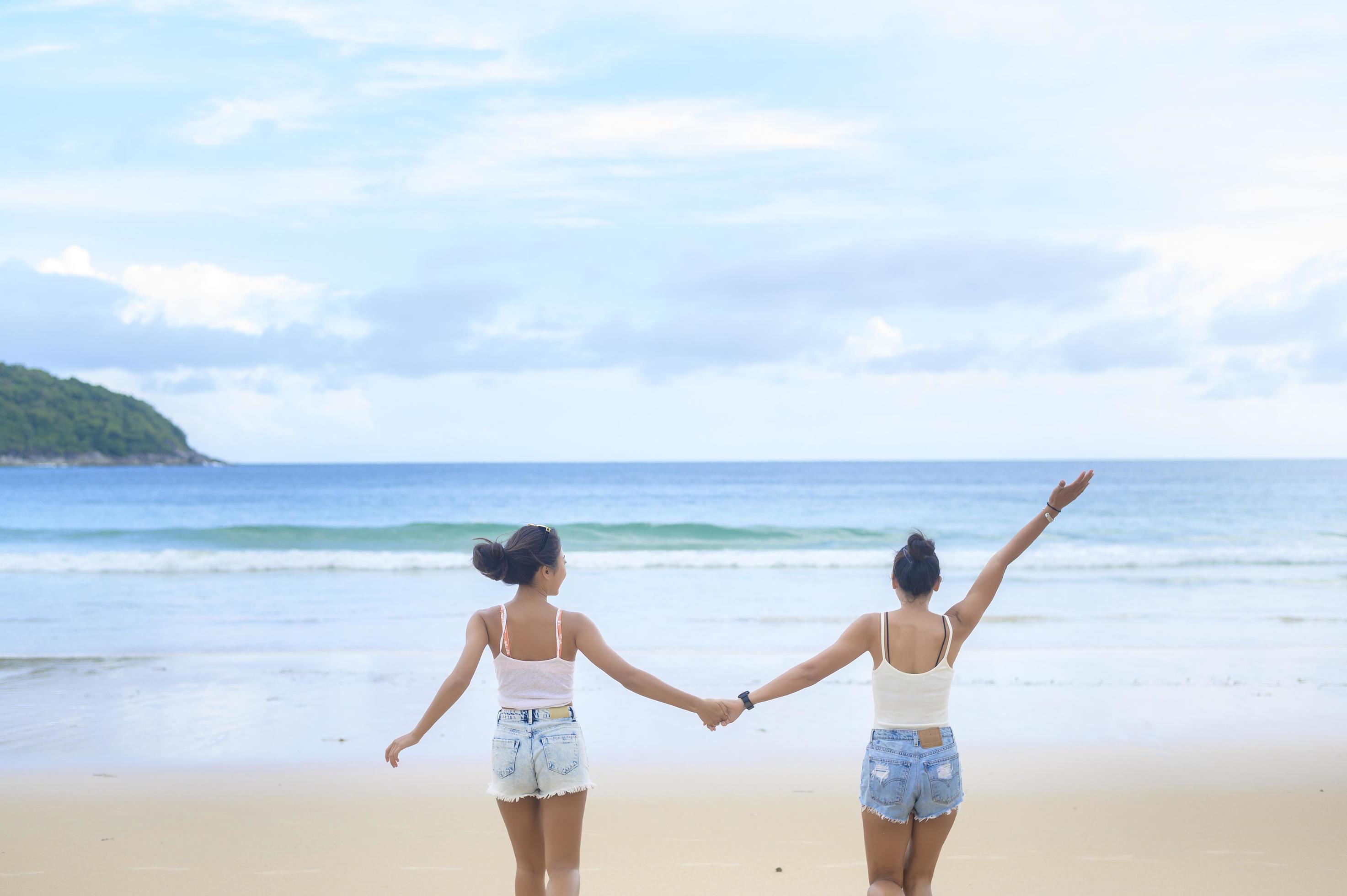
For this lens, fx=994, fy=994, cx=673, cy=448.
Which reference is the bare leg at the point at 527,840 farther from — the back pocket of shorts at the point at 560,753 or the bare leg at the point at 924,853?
the bare leg at the point at 924,853

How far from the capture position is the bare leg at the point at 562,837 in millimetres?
3338

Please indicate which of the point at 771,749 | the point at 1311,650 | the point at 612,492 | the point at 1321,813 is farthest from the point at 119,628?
the point at 612,492

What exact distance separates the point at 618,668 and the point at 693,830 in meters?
2.30

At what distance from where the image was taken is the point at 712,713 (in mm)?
4090

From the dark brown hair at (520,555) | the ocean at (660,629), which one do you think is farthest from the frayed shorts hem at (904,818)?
the ocean at (660,629)

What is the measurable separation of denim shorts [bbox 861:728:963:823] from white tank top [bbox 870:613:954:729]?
0.04 metres

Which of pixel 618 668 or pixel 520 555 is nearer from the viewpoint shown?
pixel 520 555

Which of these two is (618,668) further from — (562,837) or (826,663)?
(826,663)

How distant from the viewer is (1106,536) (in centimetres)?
2775

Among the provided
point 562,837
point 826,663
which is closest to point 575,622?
point 562,837

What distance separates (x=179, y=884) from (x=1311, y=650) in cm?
1096

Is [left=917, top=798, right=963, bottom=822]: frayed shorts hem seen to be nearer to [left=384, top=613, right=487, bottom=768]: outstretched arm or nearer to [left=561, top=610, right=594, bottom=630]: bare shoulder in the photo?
[left=561, top=610, right=594, bottom=630]: bare shoulder

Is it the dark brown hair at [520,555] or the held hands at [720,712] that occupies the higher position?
the dark brown hair at [520,555]

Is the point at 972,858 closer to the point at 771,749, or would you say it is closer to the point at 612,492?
the point at 771,749
